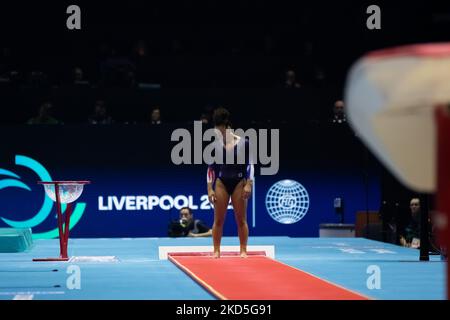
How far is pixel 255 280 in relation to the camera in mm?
8008

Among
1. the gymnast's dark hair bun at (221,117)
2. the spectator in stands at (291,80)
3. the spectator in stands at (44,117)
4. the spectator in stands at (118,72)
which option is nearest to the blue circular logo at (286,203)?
the spectator in stands at (291,80)

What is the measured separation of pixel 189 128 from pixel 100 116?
1650mm

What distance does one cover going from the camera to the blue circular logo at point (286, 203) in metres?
16.4

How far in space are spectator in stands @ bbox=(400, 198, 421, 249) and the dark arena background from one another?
4 cm

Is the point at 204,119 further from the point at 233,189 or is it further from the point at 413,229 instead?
the point at 233,189

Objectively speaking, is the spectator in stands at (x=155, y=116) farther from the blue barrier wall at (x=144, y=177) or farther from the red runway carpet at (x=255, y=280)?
the red runway carpet at (x=255, y=280)

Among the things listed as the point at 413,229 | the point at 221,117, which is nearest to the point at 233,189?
the point at 221,117

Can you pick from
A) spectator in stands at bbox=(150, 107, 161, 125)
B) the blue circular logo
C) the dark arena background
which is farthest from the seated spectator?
spectator in stands at bbox=(150, 107, 161, 125)

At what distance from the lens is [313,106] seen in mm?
16828

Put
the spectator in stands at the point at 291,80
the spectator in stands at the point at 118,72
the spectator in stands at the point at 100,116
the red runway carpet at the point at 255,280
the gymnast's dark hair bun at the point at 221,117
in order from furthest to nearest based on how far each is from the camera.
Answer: the spectator in stands at the point at 291,80
the spectator in stands at the point at 118,72
the spectator in stands at the point at 100,116
the gymnast's dark hair bun at the point at 221,117
the red runway carpet at the point at 255,280

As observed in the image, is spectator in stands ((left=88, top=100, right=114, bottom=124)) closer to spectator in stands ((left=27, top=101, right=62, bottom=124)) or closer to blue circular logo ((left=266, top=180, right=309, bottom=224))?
spectator in stands ((left=27, top=101, right=62, bottom=124))

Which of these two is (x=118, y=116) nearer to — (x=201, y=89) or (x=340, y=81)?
(x=201, y=89)

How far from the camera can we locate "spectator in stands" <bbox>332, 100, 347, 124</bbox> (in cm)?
1620

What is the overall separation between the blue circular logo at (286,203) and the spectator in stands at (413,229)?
2.45 m
